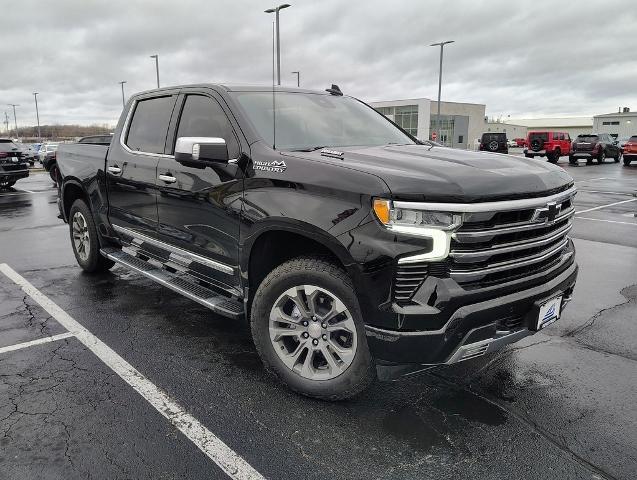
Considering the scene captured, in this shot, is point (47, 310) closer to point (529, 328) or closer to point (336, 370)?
point (336, 370)

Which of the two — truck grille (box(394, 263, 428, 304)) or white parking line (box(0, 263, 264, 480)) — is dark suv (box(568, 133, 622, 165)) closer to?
white parking line (box(0, 263, 264, 480))

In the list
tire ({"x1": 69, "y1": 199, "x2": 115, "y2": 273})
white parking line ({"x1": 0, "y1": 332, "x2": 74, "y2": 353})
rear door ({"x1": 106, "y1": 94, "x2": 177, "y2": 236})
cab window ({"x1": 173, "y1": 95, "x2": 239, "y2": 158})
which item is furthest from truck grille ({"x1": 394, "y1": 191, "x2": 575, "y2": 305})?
tire ({"x1": 69, "y1": 199, "x2": 115, "y2": 273})

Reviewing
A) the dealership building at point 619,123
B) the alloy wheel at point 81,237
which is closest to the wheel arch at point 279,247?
the alloy wheel at point 81,237

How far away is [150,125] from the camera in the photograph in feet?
15.3

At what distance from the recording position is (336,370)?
9.98ft

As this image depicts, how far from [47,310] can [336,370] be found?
3233 mm

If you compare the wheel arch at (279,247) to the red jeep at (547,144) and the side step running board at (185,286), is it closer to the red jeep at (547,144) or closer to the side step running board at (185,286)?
the side step running board at (185,286)

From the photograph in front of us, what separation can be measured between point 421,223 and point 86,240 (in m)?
4.65

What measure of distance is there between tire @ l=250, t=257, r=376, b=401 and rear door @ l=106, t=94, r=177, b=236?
66.8 inches

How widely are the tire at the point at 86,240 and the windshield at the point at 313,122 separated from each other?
283 centimetres

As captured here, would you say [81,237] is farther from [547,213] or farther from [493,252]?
[547,213]

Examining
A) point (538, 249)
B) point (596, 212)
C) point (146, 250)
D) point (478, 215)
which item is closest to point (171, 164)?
point (146, 250)

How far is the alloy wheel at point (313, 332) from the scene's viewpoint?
2982 millimetres

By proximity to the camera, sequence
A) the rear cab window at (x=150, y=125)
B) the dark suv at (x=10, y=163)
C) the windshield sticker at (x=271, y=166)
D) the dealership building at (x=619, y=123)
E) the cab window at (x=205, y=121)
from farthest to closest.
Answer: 1. the dealership building at (x=619, y=123)
2. the dark suv at (x=10, y=163)
3. the rear cab window at (x=150, y=125)
4. the cab window at (x=205, y=121)
5. the windshield sticker at (x=271, y=166)
